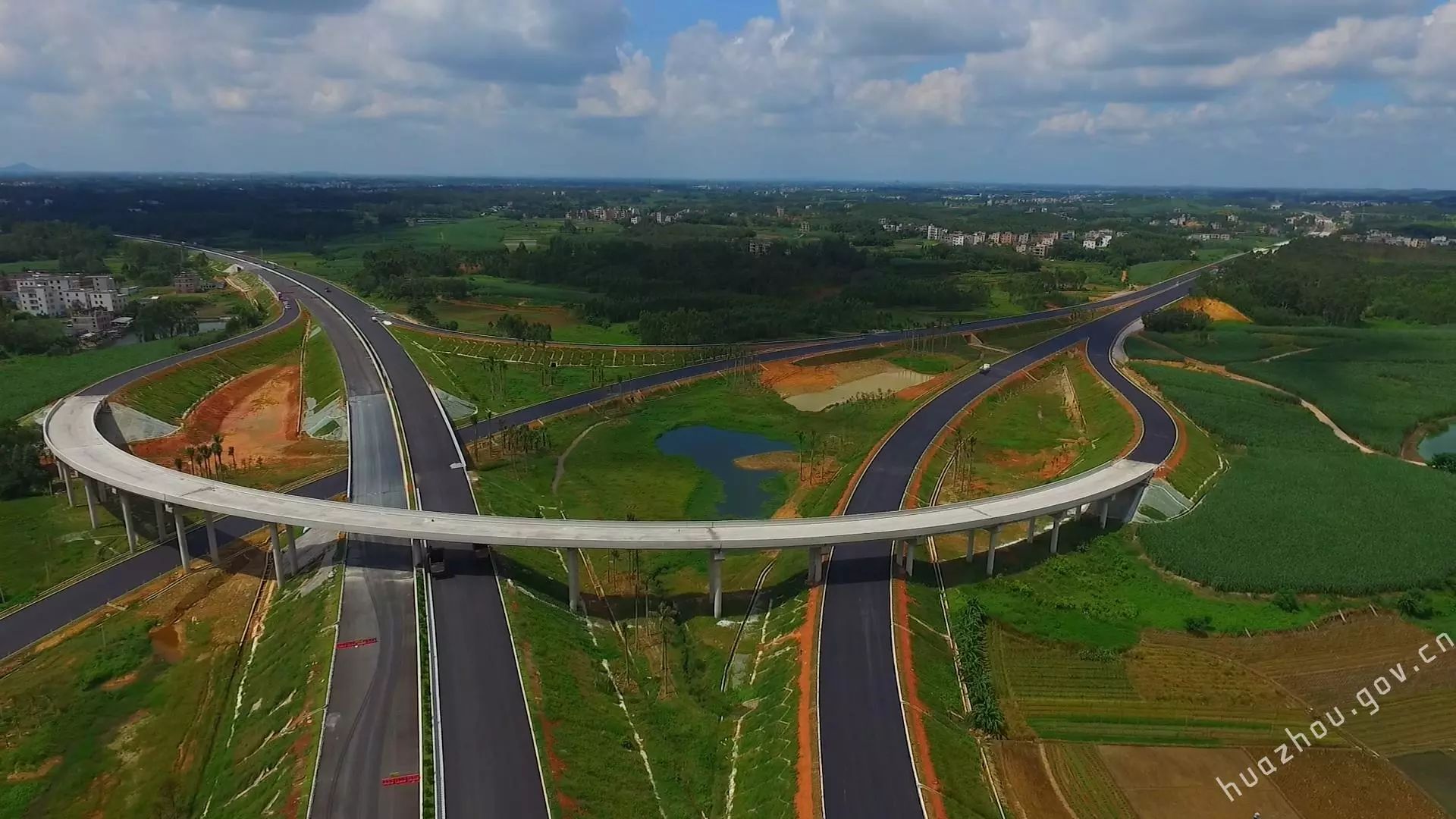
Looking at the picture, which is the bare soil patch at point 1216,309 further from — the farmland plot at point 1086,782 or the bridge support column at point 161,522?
the bridge support column at point 161,522

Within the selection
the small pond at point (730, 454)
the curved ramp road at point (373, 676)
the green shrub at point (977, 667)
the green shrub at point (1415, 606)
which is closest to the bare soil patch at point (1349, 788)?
the green shrub at point (977, 667)

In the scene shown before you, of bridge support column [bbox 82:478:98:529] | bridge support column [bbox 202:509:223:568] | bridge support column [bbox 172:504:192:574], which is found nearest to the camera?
bridge support column [bbox 172:504:192:574]

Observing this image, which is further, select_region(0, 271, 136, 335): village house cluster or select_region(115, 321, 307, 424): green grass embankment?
select_region(0, 271, 136, 335): village house cluster

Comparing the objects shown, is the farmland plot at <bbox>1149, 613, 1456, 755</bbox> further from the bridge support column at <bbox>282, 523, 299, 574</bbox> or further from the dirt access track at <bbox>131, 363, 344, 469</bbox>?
the dirt access track at <bbox>131, 363, 344, 469</bbox>

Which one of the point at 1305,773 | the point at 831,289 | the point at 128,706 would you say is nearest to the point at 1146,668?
the point at 1305,773

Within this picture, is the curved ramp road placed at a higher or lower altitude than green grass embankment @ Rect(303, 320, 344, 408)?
lower

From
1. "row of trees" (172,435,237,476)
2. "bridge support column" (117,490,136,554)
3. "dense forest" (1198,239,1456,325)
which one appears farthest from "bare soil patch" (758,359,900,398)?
"dense forest" (1198,239,1456,325)
